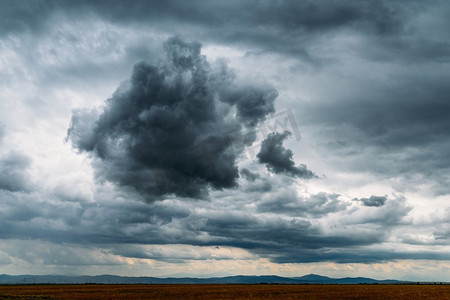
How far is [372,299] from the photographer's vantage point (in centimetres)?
8638

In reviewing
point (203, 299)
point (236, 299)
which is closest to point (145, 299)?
point (203, 299)

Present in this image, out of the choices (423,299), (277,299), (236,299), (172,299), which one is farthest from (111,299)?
(423,299)

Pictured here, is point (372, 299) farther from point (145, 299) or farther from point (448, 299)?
point (145, 299)

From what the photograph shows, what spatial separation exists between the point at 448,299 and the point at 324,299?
951 inches

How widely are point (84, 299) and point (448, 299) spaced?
247 feet

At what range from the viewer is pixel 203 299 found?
288 ft

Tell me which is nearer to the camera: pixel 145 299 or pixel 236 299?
pixel 236 299

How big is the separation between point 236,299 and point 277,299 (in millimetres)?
8848

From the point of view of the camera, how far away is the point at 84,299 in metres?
91.4

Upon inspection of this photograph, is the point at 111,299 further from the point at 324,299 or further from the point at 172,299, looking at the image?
the point at 324,299

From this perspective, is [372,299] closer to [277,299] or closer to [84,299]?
[277,299]

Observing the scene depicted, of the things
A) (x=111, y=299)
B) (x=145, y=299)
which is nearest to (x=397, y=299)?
(x=145, y=299)

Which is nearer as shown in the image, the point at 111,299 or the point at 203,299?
the point at 203,299

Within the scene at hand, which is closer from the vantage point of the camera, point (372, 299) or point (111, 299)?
point (372, 299)
